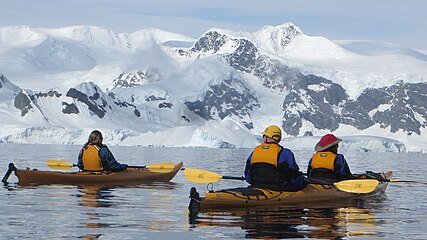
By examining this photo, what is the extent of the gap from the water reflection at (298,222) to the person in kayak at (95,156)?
7.43 m

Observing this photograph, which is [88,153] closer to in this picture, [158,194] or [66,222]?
[158,194]

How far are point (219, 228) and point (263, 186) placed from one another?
10.6ft

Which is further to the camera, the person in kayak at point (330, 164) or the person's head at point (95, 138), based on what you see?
the person's head at point (95, 138)

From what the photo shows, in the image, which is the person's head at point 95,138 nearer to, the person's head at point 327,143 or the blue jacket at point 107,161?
the blue jacket at point 107,161

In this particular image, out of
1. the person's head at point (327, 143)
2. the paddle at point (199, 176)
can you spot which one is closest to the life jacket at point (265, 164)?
the paddle at point (199, 176)

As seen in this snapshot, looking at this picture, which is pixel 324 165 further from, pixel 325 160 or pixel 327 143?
Answer: pixel 327 143

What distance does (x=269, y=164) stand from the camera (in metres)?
16.9

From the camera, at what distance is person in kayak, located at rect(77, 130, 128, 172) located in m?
23.3

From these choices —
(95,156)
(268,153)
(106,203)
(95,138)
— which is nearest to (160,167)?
(95,156)

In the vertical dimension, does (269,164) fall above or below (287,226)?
above

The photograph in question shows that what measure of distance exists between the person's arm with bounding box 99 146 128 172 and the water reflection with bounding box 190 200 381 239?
7596 millimetres

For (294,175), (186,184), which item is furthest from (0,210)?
(186,184)

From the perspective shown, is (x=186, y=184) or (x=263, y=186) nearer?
(x=263, y=186)

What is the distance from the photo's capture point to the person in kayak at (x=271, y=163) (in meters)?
16.9
